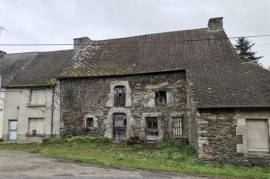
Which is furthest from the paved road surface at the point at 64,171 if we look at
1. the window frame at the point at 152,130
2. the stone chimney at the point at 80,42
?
the stone chimney at the point at 80,42

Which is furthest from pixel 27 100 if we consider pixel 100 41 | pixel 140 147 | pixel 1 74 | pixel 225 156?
pixel 225 156

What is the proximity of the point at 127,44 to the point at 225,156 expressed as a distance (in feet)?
43.3

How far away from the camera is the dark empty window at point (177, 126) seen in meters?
18.1

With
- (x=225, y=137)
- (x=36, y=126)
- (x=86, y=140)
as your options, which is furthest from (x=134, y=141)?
(x=36, y=126)

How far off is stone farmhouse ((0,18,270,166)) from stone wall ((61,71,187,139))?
0.06 meters

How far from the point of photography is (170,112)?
60.3ft

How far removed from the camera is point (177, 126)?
18.2 meters

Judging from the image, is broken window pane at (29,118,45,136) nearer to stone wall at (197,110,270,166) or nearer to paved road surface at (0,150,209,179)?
paved road surface at (0,150,209,179)

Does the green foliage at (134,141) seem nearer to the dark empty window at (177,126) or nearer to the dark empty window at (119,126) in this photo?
the dark empty window at (119,126)

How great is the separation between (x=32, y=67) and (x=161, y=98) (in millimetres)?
11183

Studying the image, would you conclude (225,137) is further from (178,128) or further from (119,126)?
(119,126)

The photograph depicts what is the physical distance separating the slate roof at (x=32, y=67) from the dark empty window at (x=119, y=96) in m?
4.60

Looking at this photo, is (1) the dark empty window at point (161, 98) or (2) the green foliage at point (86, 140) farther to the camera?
(1) the dark empty window at point (161, 98)

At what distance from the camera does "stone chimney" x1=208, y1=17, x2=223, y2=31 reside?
2173 cm
